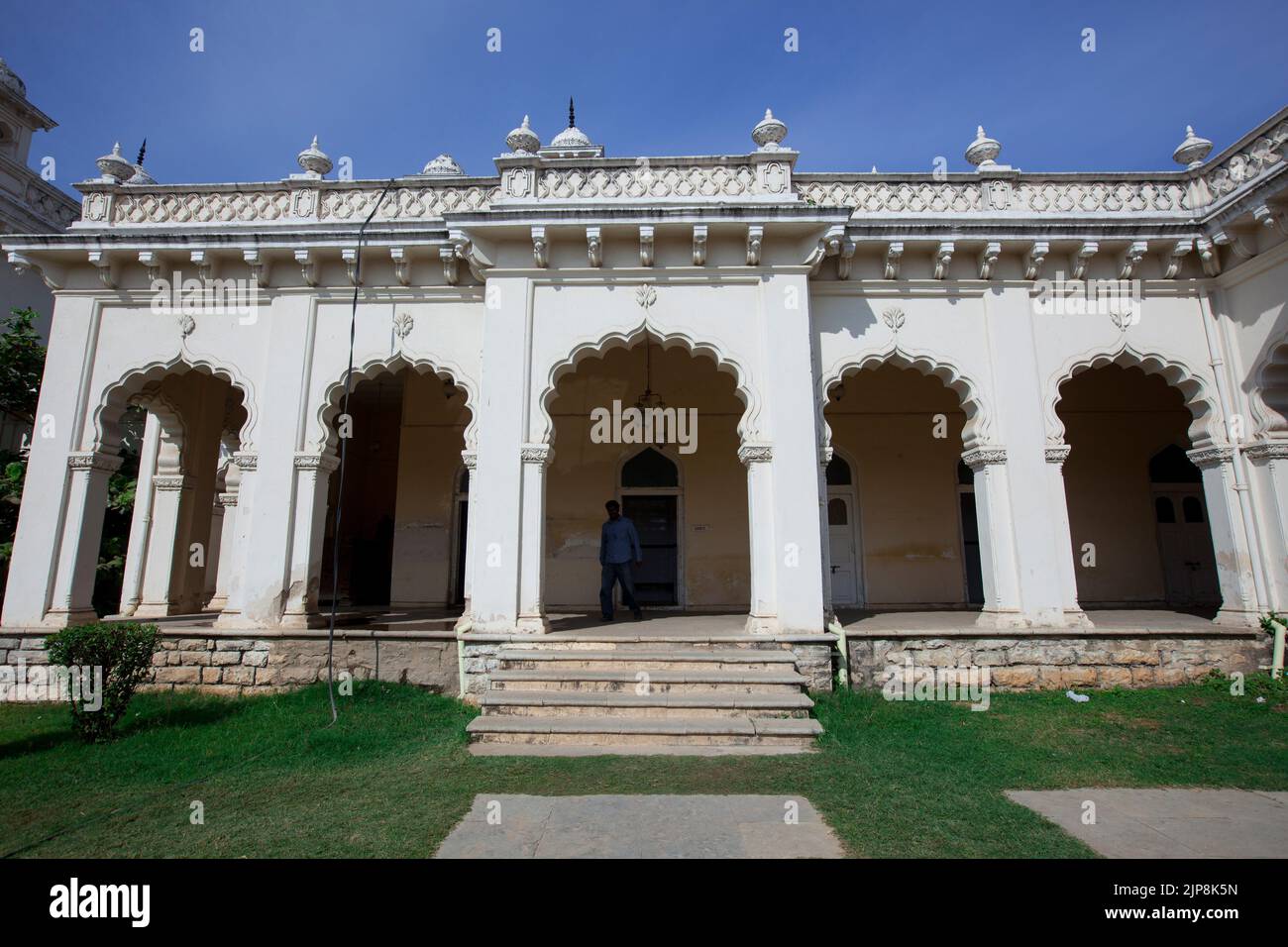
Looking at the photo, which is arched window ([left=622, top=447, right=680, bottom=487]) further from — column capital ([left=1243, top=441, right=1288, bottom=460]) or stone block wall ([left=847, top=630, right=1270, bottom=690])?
column capital ([left=1243, top=441, right=1288, bottom=460])

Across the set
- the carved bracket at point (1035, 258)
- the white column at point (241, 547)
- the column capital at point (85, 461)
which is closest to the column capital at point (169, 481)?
the column capital at point (85, 461)

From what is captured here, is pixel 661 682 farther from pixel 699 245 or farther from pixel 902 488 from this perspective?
pixel 902 488

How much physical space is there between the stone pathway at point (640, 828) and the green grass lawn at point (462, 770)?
0.19 m

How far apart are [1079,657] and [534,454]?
7239 mm

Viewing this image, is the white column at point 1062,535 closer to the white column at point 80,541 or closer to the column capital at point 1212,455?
the column capital at point 1212,455

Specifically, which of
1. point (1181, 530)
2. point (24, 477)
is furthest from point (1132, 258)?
point (24, 477)

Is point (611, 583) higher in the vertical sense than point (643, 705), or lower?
higher

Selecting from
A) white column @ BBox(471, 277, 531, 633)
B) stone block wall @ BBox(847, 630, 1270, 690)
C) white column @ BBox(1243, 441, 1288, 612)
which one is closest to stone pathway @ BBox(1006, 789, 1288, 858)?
stone block wall @ BBox(847, 630, 1270, 690)

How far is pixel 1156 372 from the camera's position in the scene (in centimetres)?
903

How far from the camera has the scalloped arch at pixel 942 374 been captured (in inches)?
345

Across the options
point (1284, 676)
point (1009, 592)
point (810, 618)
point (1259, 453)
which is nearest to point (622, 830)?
point (810, 618)
